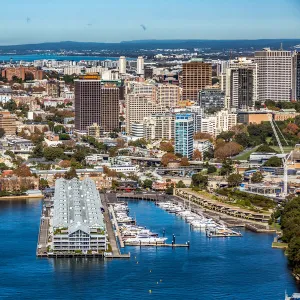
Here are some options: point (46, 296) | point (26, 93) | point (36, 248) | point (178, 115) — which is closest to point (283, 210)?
point (36, 248)

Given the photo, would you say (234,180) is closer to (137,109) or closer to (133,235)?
(133,235)

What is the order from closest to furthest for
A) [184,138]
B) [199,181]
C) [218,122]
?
[199,181] < [184,138] < [218,122]

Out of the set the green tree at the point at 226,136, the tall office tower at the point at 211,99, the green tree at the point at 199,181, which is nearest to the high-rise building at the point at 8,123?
the green tree at the point at 226,136

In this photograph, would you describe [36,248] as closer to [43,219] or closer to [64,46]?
[43,219]

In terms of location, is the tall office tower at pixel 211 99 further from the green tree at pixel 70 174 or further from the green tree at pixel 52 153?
the green tree at pixel 70 174

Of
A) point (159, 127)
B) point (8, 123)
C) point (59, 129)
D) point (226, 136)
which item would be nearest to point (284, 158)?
point (226, 136)

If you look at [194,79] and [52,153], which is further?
[194,79]

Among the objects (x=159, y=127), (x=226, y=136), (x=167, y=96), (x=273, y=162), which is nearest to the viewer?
(x=273, y=162)
